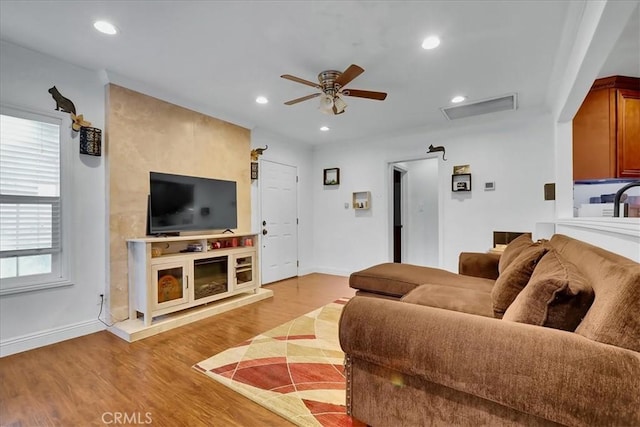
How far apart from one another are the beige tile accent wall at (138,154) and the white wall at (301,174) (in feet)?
3.54

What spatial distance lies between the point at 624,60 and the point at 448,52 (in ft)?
6.06

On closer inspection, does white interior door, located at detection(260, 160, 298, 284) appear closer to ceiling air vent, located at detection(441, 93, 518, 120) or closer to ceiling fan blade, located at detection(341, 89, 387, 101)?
ceiling fan blade, located at detection(341, 89, 387, 101)

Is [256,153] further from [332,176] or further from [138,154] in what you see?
[138,154]

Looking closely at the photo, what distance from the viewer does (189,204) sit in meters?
3.42

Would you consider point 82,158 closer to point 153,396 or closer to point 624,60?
point 153,396

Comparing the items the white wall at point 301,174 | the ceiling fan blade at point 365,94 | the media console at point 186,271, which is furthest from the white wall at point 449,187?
the ceiling fan blade at point 365,94

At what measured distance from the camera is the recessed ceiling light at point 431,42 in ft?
7.57

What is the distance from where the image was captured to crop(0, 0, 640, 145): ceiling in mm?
2004

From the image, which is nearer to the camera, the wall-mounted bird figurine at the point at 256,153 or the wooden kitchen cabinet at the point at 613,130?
the wooden kitchen cabinet at the point at 613,130

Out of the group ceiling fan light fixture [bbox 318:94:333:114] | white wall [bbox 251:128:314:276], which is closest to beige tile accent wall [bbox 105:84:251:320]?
white wall [bbox 251:128:314:276]

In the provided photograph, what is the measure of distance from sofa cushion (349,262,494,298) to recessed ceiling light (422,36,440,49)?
76.7 inches

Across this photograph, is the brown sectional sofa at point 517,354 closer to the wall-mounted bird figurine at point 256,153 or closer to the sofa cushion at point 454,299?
the sofa cushion at point 454,299

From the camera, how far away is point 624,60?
9.19ft

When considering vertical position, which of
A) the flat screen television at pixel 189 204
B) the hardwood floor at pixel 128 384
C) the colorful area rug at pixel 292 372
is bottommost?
the hardwood floor at pixel 128 384
